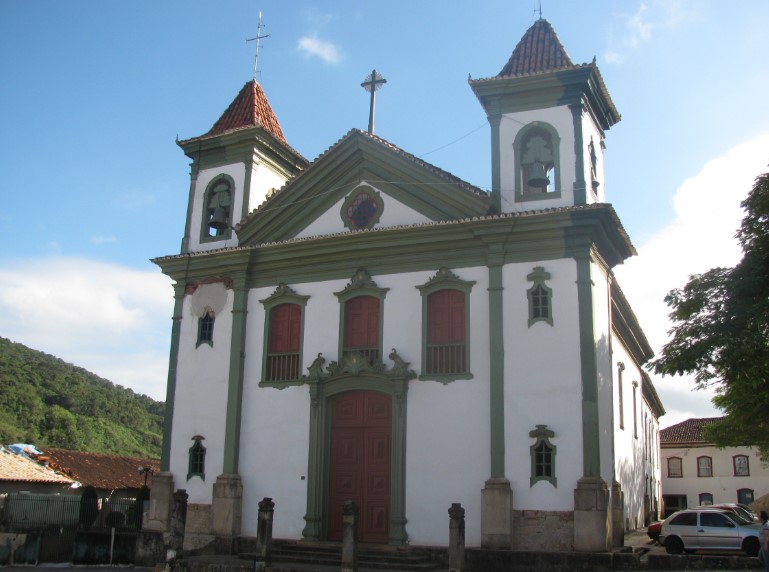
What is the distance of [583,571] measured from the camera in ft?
54.6

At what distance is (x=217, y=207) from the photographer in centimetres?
2434

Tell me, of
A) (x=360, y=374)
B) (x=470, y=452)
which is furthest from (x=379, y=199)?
(x=470, y=452)

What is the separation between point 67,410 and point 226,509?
42.6 m

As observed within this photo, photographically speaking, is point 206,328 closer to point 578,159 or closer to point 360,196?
point 360,196

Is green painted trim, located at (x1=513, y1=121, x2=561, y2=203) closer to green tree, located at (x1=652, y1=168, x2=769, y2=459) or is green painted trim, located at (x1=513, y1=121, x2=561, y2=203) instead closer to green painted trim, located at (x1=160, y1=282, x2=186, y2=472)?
green tree, located at (x1=652, y1=168, x2=769, y2=459)

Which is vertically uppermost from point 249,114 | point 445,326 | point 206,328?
point 249,114

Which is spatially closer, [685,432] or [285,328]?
[285,328]

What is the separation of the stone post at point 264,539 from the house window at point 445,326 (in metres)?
4.92

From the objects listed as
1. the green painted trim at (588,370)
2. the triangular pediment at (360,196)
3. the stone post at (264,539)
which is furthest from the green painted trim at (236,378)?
the green painted trim at (588,370)

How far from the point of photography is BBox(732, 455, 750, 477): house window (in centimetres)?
4962

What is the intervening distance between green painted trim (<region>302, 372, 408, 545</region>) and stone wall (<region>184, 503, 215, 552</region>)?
9.27 feet

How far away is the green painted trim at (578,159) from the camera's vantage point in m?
19.4

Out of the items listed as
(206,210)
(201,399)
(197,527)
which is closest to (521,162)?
(206,210)

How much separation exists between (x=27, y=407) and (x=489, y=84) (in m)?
46.3
